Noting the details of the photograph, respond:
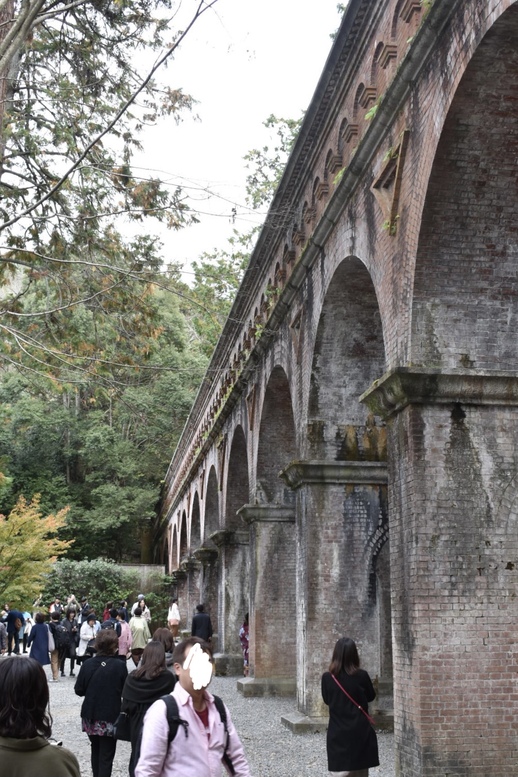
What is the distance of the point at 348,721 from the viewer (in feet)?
19.9

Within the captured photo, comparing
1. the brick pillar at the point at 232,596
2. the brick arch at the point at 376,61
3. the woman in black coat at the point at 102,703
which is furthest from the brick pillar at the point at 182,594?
the woman in black coat at the point at 102,703

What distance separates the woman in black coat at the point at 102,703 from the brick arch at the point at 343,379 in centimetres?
600

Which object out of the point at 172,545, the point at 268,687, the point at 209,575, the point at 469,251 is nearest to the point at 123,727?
the point at 469,251

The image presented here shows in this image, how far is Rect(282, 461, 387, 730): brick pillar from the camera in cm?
1192

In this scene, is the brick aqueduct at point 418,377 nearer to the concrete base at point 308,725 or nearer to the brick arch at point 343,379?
the brick arch at point 343,379

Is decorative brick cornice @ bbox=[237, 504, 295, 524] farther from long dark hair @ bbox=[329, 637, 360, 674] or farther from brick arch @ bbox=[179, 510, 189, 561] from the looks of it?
brick arch @ bbox=[179, 510, 189, 561]

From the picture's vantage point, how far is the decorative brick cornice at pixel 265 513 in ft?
54.3

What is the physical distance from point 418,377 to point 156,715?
4789mm

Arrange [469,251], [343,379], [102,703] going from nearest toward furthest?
[102,703] → [469,251] → [343,379]

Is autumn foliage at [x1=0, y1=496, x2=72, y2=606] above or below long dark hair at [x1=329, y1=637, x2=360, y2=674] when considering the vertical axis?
above

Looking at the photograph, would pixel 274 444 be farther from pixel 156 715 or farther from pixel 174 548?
pixel 174 548

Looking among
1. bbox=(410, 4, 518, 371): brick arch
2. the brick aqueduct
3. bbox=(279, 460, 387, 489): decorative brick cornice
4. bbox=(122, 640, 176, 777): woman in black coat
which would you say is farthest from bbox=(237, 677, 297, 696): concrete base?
bbox=(122, 640, 176, 777): woman in black coat

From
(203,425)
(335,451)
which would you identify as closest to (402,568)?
(335,451)

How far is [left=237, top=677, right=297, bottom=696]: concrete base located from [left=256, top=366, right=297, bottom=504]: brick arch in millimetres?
3222
